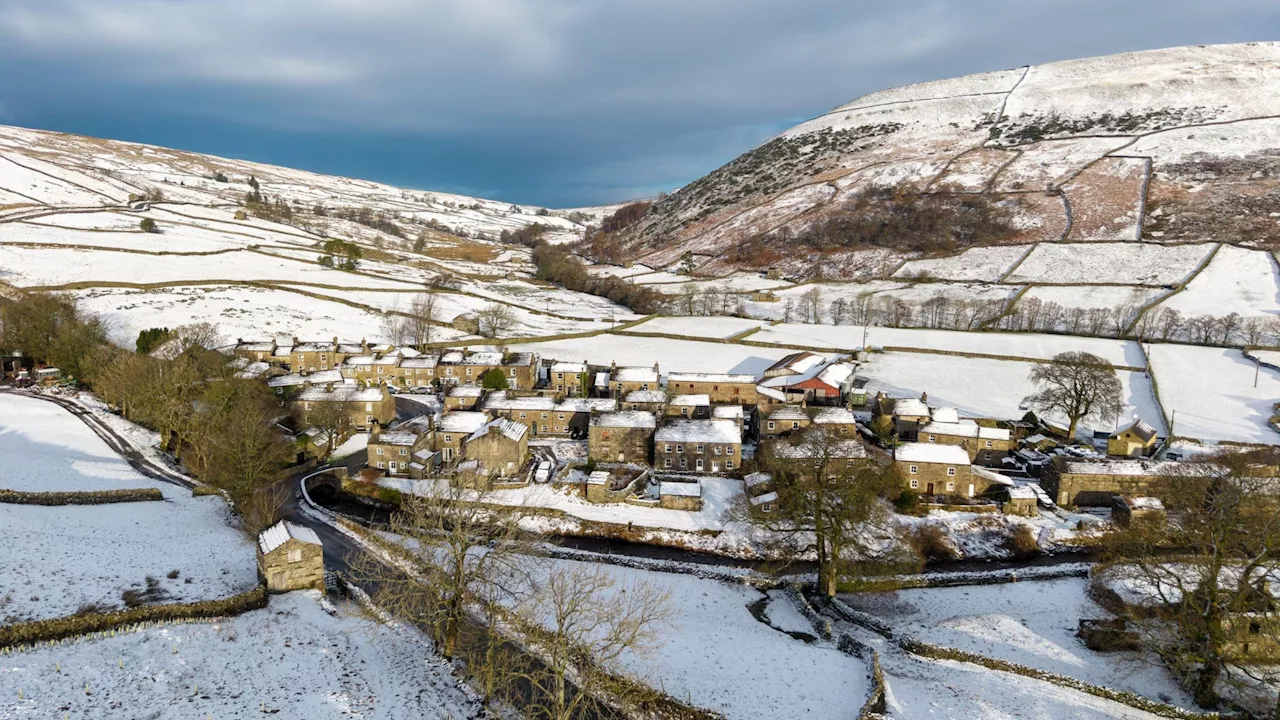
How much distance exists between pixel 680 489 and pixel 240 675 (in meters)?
28.3

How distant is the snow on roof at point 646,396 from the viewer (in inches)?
2185

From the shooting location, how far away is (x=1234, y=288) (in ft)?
301

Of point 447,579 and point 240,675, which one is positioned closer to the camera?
point 240,675

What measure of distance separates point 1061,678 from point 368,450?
143 feet

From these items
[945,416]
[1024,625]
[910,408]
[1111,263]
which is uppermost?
[1111,263]

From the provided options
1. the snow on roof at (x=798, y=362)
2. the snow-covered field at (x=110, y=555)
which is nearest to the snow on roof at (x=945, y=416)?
the snow on roof at (x=798, y=362)

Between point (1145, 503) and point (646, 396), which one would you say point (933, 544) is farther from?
point (646, 396)

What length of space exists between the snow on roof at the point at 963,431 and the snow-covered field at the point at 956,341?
2905cm

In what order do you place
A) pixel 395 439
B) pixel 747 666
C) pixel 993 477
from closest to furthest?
pixel 747 666, pixel 993 477, pixel 395 439

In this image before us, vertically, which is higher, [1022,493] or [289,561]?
[289,561]

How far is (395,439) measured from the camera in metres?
46.4

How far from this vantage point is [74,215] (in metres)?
119

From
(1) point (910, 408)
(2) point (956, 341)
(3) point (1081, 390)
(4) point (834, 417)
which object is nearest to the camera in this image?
(4) point (834, 417)

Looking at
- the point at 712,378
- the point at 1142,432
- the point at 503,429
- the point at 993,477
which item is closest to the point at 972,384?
the point at 1142,432
